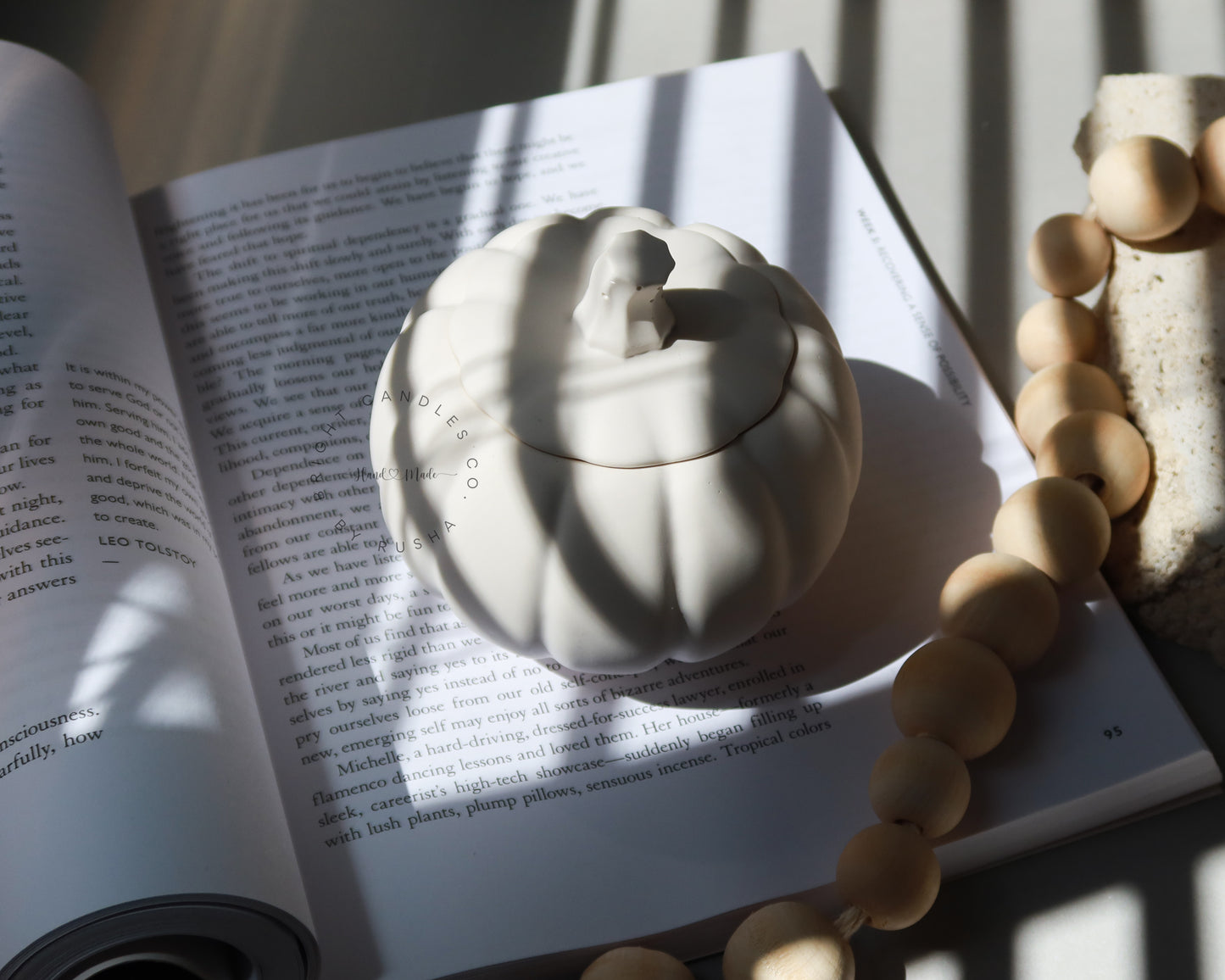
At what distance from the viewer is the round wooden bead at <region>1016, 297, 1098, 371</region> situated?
0.64 metres

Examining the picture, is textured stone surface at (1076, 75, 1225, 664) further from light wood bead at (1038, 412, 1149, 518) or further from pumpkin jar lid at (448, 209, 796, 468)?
pumpkin jar lid at (448, 209, 796, 468)

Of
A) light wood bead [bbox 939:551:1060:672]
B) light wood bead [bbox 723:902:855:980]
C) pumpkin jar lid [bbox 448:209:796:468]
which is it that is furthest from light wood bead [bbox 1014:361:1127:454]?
light wood bead [bbox 723:902:855:980]

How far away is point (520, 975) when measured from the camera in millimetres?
501

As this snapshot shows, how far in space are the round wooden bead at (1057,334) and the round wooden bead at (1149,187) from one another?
6cm

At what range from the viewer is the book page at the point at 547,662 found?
51 cm

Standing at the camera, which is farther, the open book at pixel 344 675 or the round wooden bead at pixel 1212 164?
the round wooden bead at pixel 1212 164

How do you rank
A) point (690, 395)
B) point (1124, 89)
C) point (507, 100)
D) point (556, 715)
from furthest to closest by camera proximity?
1. point (507, 100)
2. point (1124, 89)
3. point (556, 715)
4. point (690, 395)

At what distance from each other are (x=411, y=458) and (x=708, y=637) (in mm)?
167

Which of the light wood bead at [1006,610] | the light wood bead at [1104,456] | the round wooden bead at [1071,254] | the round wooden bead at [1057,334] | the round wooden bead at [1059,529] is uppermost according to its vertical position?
the round wooden bead at [1071,254]

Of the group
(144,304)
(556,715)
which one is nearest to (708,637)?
(556,715)

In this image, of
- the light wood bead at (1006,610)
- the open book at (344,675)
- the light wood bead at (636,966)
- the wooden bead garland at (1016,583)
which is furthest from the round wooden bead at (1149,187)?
the light wood bead at (636,966)

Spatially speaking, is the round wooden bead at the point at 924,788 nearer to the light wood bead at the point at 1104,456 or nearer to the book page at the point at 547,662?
the book page at the point at 547,662

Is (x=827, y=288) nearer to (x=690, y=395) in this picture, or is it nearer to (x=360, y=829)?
(x=690, y=395)

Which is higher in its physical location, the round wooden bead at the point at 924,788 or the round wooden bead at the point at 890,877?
the round wooden bead at the point at 924,788
